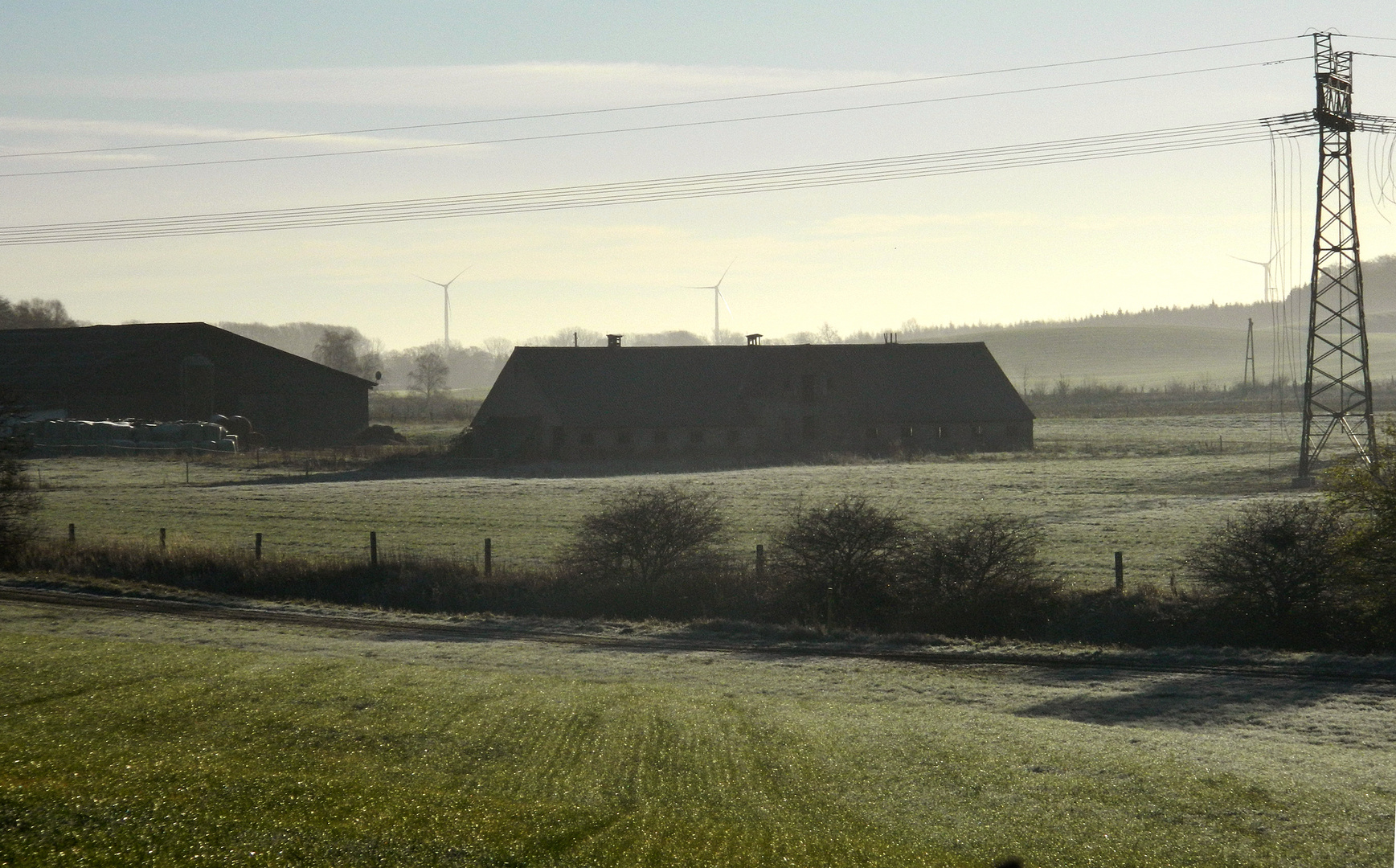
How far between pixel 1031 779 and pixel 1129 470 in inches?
1774

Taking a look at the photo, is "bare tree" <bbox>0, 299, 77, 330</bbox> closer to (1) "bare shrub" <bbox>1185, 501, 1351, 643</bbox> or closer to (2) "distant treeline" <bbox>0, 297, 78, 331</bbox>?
(2) "distant treeline" <bbox>0, 297, 78, 331</bbox>

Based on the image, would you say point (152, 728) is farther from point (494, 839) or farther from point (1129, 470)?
point (1129, 470)

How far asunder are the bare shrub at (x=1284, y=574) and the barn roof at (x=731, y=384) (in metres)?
47.1

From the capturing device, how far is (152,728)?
8.42 metres

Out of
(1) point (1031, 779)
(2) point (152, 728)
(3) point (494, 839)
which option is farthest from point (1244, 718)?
(2) point (152, 728)

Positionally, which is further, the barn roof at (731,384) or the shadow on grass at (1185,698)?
the barn roof at (731,384)

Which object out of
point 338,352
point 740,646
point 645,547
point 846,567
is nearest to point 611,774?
point 740,646

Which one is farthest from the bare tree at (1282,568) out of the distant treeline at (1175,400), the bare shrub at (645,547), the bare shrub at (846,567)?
the distant treeline at (1175,400)

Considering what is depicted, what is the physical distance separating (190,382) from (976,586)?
63407 millimetres

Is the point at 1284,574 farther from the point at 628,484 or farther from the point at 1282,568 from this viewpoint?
the point at 628,484

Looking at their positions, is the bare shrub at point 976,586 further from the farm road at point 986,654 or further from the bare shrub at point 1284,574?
the bare shrub at point 1284,574

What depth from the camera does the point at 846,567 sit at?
2012 cm

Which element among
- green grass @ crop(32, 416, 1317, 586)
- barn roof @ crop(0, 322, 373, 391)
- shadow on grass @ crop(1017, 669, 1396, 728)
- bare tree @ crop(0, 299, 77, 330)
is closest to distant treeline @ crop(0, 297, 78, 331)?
bare tree @ crop(0, 299, 77, 330)

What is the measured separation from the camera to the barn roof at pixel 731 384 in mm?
64938
